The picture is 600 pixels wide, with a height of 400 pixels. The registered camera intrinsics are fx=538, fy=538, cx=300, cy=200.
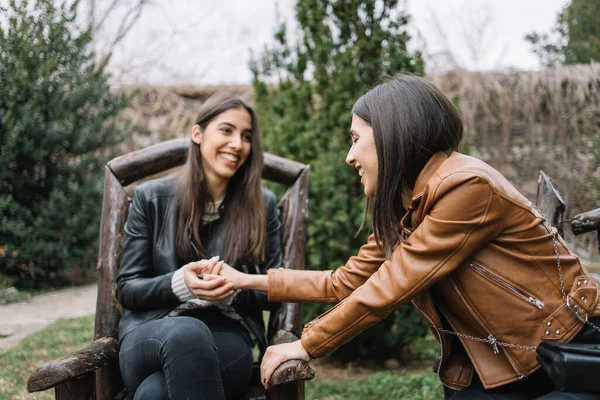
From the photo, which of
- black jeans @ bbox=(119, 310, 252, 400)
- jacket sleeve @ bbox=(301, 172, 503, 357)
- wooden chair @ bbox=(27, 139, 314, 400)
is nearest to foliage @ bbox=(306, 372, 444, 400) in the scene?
wooden chair @ bbox=(27, 139, 314, 400)

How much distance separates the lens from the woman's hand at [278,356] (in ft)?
5.92

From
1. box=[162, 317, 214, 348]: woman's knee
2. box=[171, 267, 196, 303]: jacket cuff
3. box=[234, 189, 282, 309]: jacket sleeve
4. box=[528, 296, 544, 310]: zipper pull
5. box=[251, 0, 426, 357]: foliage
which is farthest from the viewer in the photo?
box=[251, 0, 426, 357]: foliage

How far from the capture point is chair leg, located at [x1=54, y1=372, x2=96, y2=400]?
1890 mm

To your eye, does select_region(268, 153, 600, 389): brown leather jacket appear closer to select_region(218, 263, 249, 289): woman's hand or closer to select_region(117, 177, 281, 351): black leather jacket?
select_region(218, 263, 249, 289): woman's hand

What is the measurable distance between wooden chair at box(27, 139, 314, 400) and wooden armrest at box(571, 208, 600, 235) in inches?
50.4

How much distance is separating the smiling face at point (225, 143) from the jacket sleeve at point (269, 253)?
267 millimetres

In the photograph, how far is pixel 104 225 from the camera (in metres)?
2.65

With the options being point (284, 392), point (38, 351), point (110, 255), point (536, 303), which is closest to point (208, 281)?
point (284, 392)

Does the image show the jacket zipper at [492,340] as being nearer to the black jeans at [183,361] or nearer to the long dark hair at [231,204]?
the black jeans at [183,361]

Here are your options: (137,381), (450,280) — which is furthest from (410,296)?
(137,381)

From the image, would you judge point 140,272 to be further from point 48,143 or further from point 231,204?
point 48,143

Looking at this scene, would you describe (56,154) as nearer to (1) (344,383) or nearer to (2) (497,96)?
(1) (344,383)

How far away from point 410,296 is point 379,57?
2451 millimetres

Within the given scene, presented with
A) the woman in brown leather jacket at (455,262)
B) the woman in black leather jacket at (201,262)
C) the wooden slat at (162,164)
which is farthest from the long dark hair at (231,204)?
the woman in brown leather jacket at (455,262)
